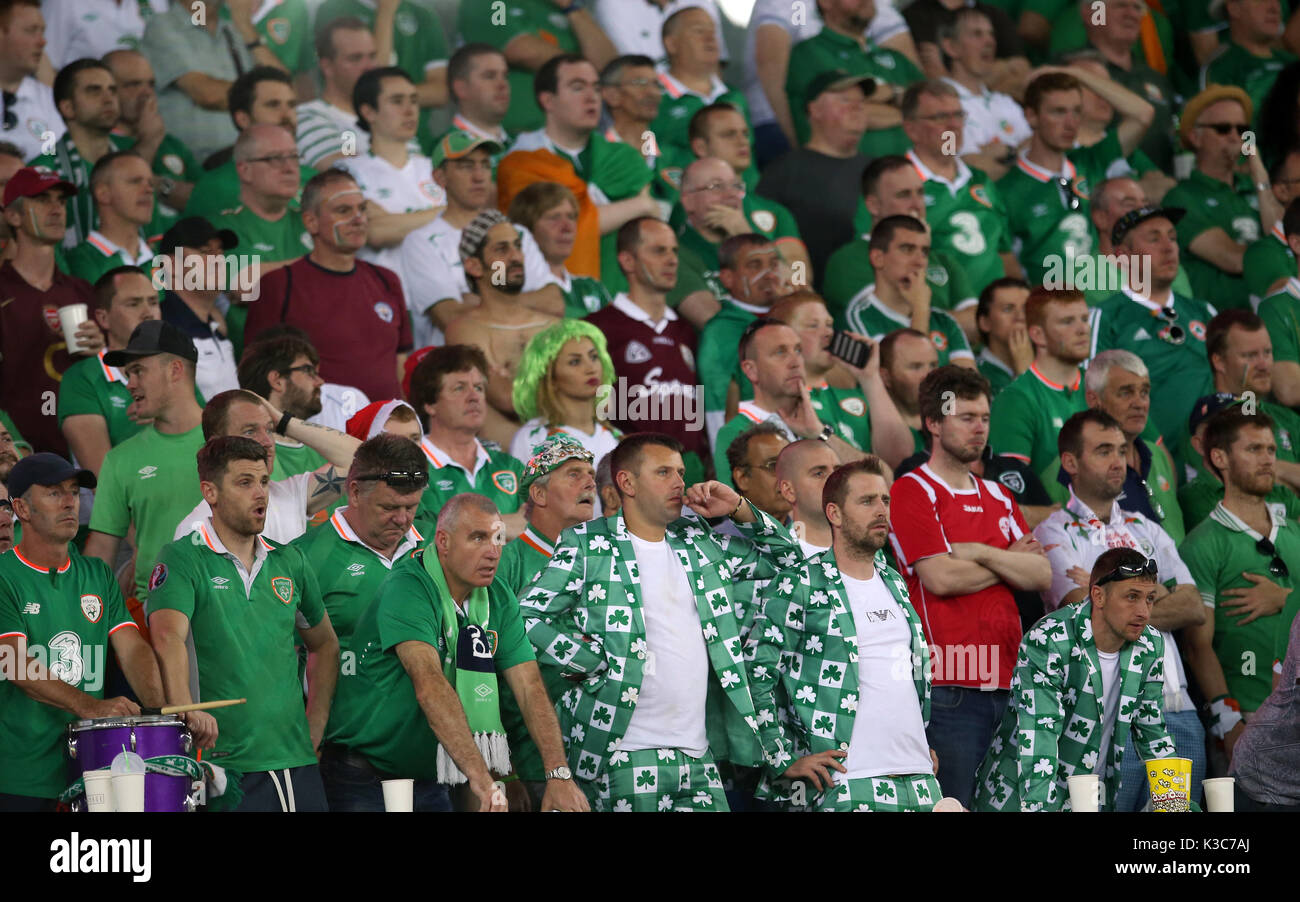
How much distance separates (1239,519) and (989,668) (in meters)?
1.78

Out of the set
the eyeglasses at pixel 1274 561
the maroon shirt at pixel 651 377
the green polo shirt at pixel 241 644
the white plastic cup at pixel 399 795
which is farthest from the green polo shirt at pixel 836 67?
the white plastic cup at pixel 399 795

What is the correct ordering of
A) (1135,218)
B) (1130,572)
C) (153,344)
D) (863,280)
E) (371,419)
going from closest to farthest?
(1130,572), (153,344), (371,419), (863,280), (1135,218)

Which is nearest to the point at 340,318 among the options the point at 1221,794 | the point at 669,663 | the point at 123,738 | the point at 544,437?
the point at 544,437

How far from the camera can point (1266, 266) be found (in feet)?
34.3

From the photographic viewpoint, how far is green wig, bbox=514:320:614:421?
26.2 ft

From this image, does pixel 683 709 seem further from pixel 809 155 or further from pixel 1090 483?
pixel 809 155

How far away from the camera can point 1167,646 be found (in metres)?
7.55

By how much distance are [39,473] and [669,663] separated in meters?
2.27

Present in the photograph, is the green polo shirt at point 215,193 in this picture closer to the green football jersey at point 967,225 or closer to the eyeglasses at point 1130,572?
the green football jersey at point 967,225

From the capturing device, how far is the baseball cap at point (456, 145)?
920cm

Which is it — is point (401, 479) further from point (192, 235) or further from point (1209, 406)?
point (1209, 406)

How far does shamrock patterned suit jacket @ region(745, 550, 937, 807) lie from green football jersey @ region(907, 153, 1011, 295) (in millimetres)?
3874

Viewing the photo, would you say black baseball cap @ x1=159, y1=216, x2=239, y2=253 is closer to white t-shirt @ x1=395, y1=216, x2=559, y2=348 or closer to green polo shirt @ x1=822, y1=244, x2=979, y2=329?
white t-shirt @ x1=395, y1=216, x2=559, y2=348
